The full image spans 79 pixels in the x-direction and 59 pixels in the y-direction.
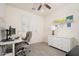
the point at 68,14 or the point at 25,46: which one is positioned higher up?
the point at 68,14

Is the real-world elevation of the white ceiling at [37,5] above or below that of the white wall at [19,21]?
above

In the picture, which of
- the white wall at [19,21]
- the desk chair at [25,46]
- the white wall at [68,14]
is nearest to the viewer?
the white wall at [19,21]

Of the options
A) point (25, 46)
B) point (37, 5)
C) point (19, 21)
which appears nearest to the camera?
point (19, 21)

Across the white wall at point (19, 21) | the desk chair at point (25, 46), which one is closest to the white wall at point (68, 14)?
the white wall at point (19, 21)

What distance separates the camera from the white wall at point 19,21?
61.9 inches

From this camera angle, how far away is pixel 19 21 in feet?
5.57

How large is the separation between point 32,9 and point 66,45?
131 cm

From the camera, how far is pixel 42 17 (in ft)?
6.14

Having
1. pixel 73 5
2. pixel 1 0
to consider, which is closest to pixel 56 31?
pixel 73 5

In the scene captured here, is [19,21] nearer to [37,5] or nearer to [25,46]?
[37,5]

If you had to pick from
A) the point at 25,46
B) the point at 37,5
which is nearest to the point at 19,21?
the point at 37,5

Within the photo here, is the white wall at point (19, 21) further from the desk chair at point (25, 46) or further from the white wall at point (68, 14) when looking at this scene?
the white wall at point (68, 14)

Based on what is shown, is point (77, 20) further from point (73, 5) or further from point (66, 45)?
point (66, 45)

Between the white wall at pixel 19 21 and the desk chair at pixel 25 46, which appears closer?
the white wall at pixel 19 21
